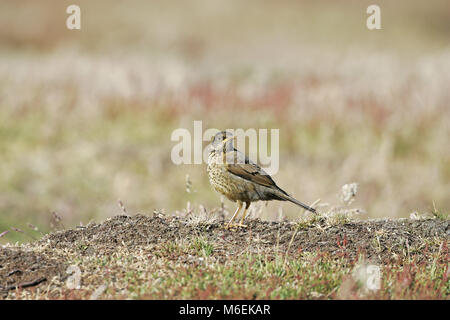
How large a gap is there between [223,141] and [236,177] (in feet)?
1.06

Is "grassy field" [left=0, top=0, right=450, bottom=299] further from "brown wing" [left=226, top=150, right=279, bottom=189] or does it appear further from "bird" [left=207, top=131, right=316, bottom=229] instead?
"brown wing" [left=226, top=150, right=279, bottom=189]

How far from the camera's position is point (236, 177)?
5.34m

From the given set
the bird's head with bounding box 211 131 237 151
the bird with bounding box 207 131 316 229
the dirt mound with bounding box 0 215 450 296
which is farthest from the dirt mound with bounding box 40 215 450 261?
the bird's head with bounding box 211 131 237 151

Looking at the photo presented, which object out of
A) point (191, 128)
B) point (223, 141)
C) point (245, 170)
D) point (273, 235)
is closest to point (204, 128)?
point (191, 128)

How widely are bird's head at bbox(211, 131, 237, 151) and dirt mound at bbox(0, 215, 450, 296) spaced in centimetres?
63

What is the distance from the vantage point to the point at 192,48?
1432 inches

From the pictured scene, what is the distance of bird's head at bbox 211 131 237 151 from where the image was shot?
17.8 feet

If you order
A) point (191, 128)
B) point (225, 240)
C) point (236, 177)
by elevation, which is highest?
point (191, 128)

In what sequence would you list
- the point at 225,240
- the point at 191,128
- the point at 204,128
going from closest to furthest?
the point at 225,240 → the point at 204,128 → the point at 191,128

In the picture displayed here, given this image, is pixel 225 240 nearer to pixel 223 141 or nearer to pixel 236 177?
pixel 236 177

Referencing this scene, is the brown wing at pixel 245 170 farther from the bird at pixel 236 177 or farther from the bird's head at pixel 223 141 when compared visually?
the bird's head at pixel 223 141

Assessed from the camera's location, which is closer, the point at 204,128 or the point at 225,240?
the point at 225,240

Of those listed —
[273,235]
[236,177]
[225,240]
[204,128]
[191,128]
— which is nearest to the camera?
[225,240]
